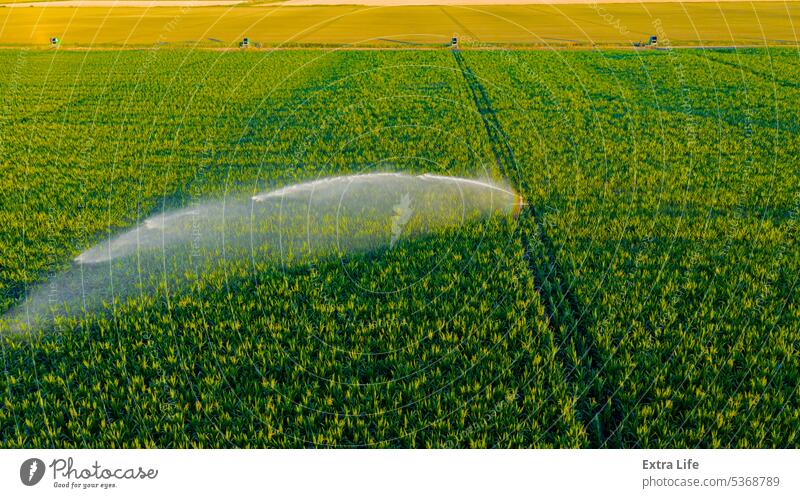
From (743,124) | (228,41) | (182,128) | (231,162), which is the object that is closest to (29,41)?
(228,41)

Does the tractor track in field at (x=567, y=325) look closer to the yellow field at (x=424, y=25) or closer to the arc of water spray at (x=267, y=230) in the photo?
the arc of water spray at (x=267, y=230)

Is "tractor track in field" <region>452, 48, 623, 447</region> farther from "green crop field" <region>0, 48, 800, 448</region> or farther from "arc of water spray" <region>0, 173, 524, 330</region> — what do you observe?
"arc of water spray" <region>0, 173, 524, 330</region>

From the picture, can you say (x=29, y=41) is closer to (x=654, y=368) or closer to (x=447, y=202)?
(x=447, y=202)

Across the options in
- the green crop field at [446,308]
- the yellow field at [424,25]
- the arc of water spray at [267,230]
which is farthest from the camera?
the yellow field at [424,25]

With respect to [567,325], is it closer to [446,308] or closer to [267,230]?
[446,308]

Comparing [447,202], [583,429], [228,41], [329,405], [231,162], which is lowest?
[583,429]

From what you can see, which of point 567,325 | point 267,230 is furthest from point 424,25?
point 567,325

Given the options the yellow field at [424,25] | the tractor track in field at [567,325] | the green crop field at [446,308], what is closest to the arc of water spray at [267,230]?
the green crop field at [446,308]

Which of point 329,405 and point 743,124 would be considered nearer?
point 329,405
